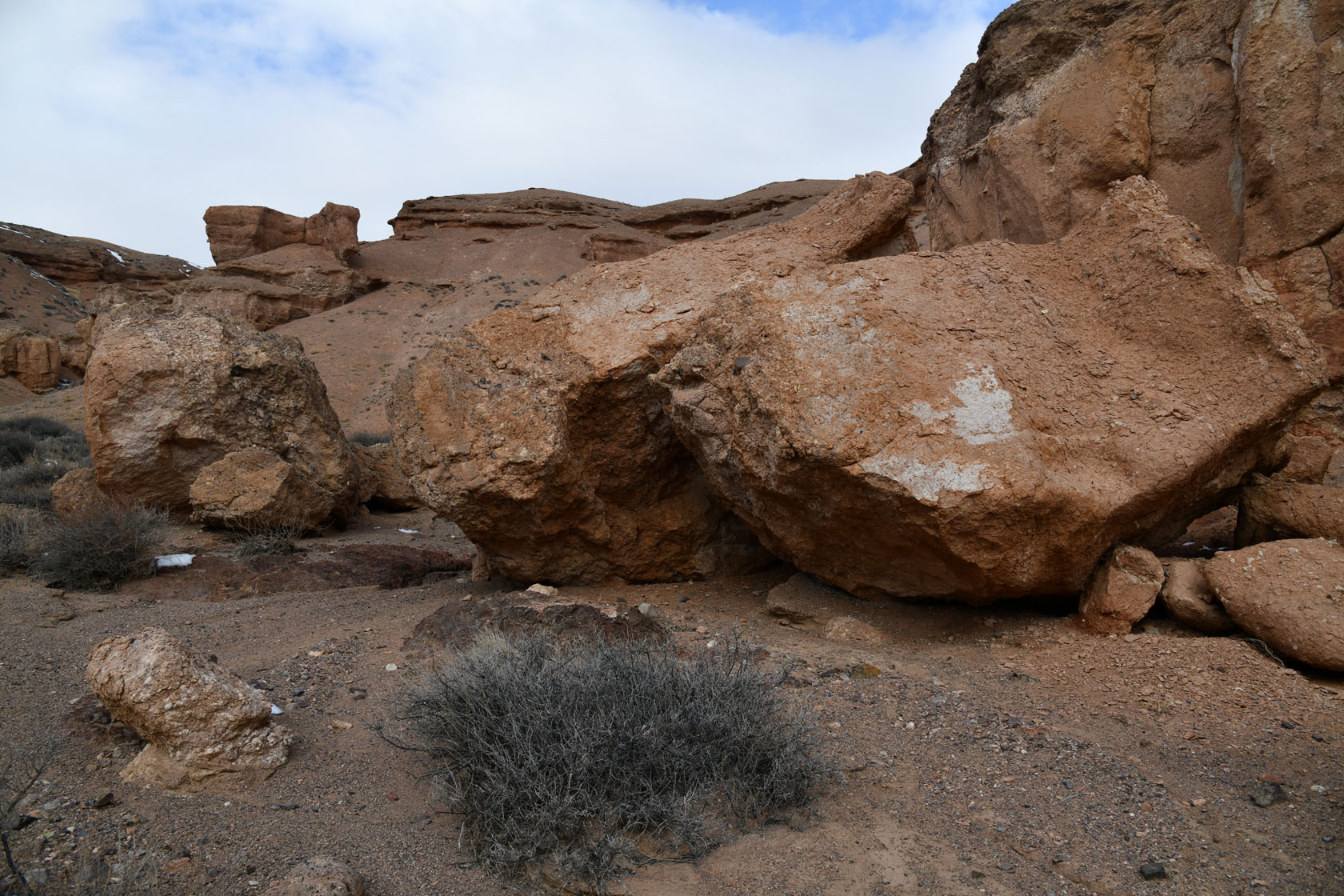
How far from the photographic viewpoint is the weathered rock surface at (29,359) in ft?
72.6

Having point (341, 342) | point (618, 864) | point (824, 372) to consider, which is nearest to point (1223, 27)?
point (824, 372)

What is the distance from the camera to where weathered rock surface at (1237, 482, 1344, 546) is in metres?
3.74

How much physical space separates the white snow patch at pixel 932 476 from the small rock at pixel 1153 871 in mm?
1463

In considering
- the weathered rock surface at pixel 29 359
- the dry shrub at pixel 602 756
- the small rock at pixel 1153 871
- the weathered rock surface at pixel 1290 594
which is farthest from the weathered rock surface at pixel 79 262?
the small rock at pixel 1153 871

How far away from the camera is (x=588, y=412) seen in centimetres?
490

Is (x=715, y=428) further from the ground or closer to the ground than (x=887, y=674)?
further from the ground

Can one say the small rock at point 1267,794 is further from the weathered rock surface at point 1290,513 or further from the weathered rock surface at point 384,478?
the weathered rock surface at point 384,478

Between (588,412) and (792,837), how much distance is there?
115 inches

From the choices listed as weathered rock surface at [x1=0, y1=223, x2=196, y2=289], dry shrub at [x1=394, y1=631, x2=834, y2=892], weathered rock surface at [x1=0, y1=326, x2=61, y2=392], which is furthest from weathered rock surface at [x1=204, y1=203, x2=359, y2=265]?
dry shrub at [x1=394, y1=631, x2=834, y2=892]

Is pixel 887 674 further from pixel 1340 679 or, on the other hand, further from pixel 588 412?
pixel 588 412

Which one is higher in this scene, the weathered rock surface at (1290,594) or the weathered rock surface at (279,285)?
the weathered rock surface at (279,285)

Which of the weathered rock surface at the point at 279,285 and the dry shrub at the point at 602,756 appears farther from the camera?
the weathered rock surface at the point at 279,285

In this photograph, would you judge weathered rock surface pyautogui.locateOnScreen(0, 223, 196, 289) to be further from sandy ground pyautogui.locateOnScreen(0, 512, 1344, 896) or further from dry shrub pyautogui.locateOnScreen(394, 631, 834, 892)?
dry shrub pyautogui.locateOnScreen(394, 631, 834, 892)

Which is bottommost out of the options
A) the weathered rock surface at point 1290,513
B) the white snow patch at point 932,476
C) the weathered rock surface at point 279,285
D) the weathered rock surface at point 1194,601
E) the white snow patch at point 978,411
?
the weathered rock surface at point 1194,601
